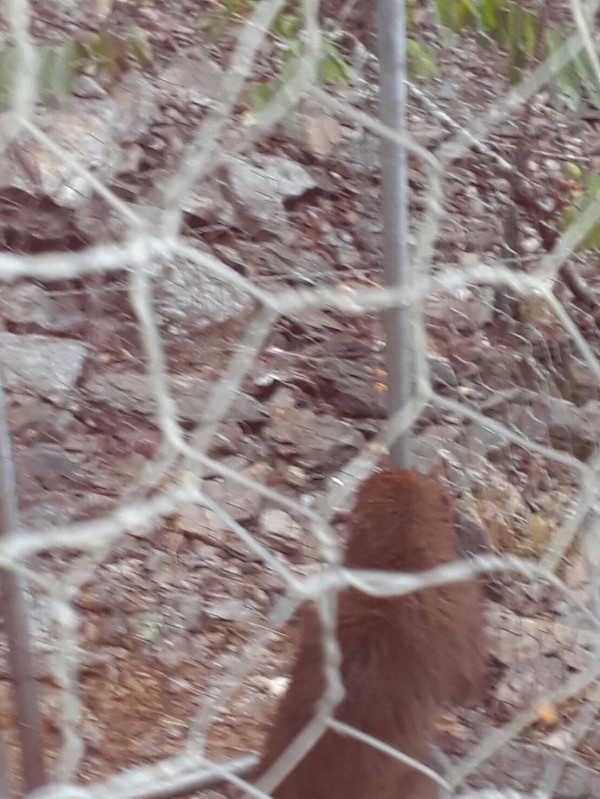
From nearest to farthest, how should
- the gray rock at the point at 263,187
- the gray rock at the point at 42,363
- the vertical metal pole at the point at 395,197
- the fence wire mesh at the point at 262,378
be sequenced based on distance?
the vertical metal pole at the point at 395,197
the fence wire mesh at the point at 262,378
the gray rock at the point at 42,363
the gray rock at the point at 263,187

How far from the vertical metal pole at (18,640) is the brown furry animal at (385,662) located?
0.54ft

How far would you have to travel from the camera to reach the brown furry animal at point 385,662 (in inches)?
25.9

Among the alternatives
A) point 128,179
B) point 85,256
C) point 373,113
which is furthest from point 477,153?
point 85,256

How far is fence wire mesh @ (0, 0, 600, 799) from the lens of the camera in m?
0.92

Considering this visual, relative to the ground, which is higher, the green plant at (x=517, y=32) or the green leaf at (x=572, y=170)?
the green plant at (x=517, y=32)

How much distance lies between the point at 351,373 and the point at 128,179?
1.33ft

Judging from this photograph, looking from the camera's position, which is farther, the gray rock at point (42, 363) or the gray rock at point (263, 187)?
the gray rock at point (263, 187)

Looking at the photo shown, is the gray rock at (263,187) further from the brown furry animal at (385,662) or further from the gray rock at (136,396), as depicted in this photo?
the brown furry animal at (385,662)

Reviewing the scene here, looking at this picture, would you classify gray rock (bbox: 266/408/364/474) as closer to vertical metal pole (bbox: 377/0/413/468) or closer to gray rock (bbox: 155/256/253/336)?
gray rock (bbox: 155/256/253/336)

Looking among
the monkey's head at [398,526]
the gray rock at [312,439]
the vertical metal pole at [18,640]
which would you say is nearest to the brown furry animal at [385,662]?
the monkey's head at [398,526]

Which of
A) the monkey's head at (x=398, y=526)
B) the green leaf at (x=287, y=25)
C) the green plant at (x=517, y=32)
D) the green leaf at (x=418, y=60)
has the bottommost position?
the monkey's head at (x=398, y=526)

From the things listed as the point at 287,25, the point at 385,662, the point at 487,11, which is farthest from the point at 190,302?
the point at 385,662

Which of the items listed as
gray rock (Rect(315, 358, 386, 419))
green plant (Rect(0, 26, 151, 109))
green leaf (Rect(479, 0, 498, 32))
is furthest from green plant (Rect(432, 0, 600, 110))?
gray rock (Rect(315, 358, 386, 419))

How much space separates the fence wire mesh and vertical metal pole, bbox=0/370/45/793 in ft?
0.33
